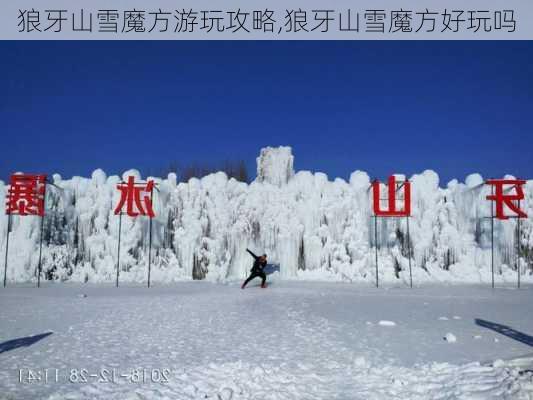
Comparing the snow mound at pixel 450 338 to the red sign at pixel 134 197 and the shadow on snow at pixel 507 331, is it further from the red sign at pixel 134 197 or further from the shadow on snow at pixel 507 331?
the red sign at pixel 134 197

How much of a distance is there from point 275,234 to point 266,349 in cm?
970

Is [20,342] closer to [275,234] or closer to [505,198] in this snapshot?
[275,234]

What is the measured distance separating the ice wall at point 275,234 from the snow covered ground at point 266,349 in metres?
5.57

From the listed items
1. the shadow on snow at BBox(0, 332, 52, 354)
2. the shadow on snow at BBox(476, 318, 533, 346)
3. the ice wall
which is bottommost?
the shadow on snow at BBox(476, 318, 533, 346)

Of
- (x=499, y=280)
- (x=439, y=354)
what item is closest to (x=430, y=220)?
(x=499, y=280)

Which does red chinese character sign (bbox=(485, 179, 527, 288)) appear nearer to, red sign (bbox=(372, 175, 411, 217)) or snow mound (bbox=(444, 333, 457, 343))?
red sign (bbox=(372, 175, 411, 217))

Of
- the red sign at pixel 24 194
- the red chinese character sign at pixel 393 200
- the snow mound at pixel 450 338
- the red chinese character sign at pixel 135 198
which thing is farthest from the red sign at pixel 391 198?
the red sign at pixel 24 194

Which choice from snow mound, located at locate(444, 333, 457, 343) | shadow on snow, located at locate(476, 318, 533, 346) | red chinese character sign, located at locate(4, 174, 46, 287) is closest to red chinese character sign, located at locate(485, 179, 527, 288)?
shadow on snow, located at locate(476, 318, 533, 346)

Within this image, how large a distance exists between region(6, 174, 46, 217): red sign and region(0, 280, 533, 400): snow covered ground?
199 inches

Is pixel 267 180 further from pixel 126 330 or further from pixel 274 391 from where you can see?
pixel 274 391

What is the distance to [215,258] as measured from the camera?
48.2 ft

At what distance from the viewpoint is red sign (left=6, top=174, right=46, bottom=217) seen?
1304 cm

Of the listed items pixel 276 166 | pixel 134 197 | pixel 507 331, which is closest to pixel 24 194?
pixel 134 197

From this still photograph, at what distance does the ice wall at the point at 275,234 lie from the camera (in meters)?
14.3
